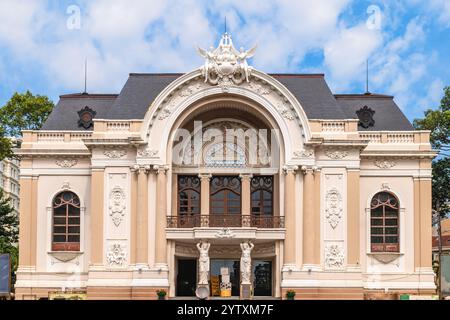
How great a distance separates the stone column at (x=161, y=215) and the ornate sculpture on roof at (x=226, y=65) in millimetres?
5497

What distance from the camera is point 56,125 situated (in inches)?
1980

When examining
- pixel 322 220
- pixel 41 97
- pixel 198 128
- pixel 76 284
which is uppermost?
pixel 41 97

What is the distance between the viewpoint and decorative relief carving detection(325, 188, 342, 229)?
45.9 meters

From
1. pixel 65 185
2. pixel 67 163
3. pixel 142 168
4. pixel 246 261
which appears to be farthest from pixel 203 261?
pixel 67 163

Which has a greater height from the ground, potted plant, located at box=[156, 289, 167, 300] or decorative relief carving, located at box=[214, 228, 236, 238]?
decorative relief carving, located at box=[214, 228, 236, 238]

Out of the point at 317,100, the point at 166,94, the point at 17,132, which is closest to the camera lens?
the point at 166,94

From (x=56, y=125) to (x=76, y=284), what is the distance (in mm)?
9319

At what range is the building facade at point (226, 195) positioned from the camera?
45.6 m

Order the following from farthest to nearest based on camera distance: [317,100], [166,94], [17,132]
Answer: [17,132], [317,100], [166,94]

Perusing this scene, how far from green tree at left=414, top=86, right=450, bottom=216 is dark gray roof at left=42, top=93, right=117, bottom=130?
2242 cm

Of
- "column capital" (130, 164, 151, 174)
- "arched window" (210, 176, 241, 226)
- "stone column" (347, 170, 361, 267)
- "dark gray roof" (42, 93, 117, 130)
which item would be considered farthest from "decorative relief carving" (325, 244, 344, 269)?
"dark gray roof" (42, 93, 117, 130)

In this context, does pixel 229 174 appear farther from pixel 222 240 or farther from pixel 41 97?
pixel 41 97

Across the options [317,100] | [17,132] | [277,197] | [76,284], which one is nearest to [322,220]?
[277,197]

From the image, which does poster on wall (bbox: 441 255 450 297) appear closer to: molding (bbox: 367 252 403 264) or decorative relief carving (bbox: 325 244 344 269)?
decorative relief carving (bbox: 325 244 344 269)
